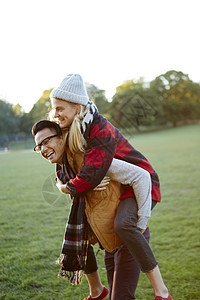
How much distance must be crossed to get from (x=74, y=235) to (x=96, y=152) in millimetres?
643

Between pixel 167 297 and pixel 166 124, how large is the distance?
39270 mm

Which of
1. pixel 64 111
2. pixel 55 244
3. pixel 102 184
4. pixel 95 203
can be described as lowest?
pixel 55 244

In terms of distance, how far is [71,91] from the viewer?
2.21 m

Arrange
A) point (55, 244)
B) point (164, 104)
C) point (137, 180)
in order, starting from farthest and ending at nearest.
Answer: point (164, 104), point (55, 244), point (137, 180)

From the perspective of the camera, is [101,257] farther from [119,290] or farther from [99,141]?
[99,141]

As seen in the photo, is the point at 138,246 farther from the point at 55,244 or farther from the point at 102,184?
the point at 55,244

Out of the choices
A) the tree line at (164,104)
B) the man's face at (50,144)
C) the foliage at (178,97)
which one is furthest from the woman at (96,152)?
the foliage at (178,97)

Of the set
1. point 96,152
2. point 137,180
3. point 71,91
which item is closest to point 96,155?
point 96,152

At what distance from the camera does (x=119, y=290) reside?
7.58ft

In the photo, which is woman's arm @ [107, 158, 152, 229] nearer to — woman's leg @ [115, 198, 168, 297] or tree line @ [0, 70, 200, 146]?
woman's leg @ [115, 198, 168, 297]

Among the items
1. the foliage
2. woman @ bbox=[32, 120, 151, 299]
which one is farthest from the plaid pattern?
the foliage

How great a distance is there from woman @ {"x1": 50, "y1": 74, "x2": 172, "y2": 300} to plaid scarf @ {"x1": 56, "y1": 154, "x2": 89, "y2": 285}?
0.46ft

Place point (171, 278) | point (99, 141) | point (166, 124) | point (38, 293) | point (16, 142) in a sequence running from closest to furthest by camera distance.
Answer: point (99, 141), point (38, 293), point (171, 278), point (16, 142), point (166, 124)

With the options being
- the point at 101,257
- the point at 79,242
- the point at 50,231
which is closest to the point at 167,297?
the point at 79,242
